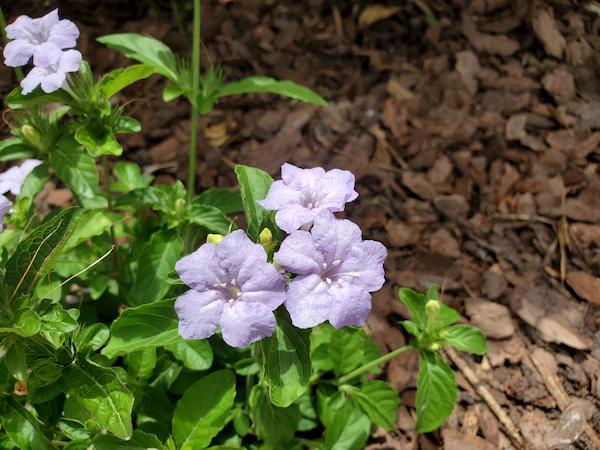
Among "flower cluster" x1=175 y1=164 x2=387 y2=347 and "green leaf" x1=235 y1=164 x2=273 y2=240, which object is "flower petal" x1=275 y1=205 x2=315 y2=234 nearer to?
"flower cluster" x1=175 y1=164 x2=387 y2=347

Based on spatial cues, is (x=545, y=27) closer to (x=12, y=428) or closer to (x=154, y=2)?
(x=154, y=2)

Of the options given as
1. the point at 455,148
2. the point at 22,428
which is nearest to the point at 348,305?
the point at 22,428

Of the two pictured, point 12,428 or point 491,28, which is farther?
point 491,28

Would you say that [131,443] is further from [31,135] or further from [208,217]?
[31,135]

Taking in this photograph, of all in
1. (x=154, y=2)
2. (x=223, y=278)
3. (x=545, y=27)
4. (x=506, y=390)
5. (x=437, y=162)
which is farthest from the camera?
(x=154, y=2)

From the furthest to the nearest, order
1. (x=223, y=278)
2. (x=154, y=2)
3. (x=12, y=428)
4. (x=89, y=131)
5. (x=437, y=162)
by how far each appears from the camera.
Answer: (x=154, y=2), (x=437, y=162), (x=89, y=131), (x=12, y=428), (x=223, y=278)

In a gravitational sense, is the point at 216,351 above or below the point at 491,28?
below

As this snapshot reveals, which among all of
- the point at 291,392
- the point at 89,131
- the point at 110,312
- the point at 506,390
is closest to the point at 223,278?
the point at 291,392
